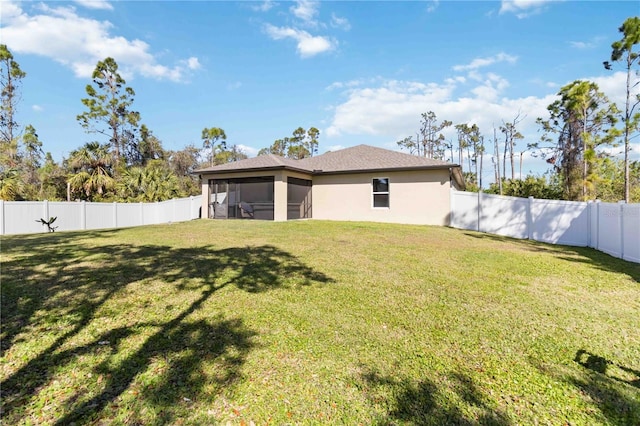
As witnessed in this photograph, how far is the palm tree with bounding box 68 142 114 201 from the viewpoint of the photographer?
19.1 meters

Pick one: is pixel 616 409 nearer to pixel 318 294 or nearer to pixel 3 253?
pixel 318 294

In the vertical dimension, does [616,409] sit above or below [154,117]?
below

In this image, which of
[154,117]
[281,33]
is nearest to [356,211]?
[281,33]

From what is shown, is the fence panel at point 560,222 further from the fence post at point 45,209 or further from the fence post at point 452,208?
the fence post at point 45,209

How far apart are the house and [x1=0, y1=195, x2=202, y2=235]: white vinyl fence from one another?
2086mm

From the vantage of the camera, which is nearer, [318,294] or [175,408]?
[175,408]

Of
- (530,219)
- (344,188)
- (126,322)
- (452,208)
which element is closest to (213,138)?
(344,188)

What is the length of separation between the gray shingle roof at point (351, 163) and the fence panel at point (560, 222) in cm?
401

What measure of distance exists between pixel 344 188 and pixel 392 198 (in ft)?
8.43

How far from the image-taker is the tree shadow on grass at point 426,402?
6.95ft

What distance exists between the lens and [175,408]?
216 centimetres

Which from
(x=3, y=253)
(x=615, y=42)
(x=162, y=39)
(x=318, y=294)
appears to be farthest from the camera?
(x=615, y=42)

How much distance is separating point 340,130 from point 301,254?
85.0 ft

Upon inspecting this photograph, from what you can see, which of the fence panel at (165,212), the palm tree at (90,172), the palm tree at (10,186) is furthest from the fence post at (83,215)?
the palm tree at (90,172)
